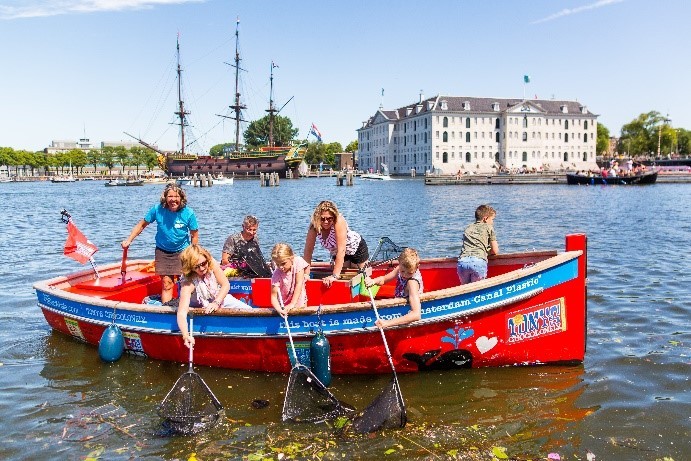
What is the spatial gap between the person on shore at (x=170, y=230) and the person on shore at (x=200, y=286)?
0.96 m

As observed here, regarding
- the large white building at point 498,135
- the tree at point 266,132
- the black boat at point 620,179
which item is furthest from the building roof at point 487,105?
the black boat at point 620,179

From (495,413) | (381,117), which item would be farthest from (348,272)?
(381,117)

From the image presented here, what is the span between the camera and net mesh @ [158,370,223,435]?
6.38 m

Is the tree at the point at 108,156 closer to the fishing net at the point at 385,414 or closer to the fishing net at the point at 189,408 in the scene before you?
the fishing net at the point at 189,408

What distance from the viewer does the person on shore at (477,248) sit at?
823cm

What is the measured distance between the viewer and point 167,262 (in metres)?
8.63

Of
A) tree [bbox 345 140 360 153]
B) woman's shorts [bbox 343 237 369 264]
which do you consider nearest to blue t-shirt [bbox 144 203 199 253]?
woman's shorts [bbox 343 237 369 264]

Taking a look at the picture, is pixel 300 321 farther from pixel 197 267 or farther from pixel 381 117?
pixel 381 117

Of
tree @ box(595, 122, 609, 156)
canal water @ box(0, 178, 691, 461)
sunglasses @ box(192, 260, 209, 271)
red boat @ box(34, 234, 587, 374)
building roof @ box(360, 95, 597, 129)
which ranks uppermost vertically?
building roof @ box(360, 95, 597, 129)

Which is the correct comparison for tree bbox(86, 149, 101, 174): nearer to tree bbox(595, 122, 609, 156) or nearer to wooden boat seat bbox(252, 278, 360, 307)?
tree bbox(595, 122, 609, 156)

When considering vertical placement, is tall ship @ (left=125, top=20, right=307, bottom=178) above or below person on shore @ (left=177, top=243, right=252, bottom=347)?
above

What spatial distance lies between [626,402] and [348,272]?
4350mm

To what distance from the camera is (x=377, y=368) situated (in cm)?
762

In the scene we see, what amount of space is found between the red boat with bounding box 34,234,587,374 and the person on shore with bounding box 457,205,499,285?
1.56 ft
